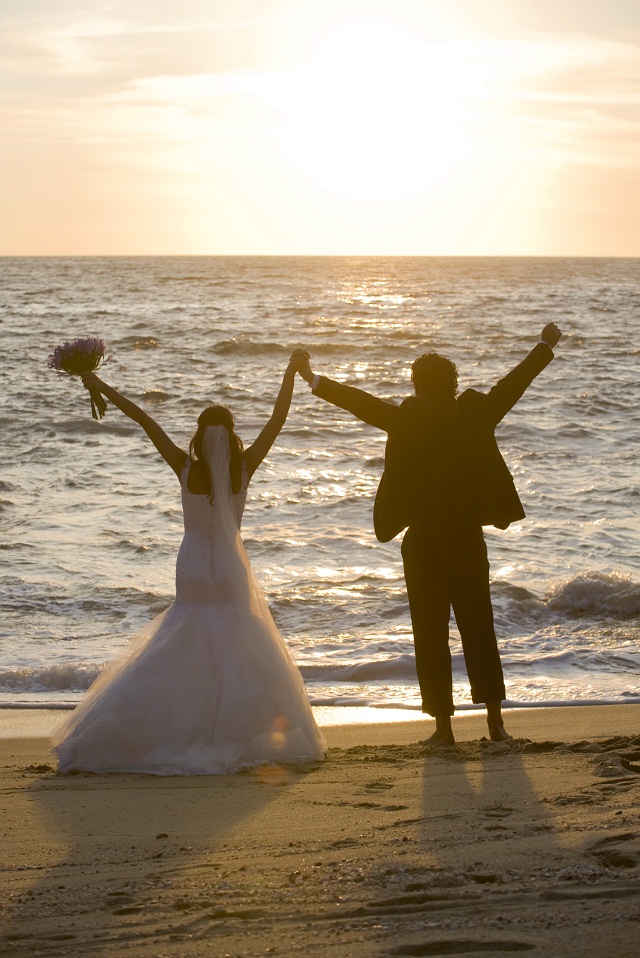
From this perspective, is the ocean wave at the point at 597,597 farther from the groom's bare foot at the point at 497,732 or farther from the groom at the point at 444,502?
the groom at the point at 444,502

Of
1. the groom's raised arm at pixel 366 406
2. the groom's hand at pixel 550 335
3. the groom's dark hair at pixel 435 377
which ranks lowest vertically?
the groom's raised arm at pixel 366 406

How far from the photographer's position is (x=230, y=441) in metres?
5.26

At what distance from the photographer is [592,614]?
9.53 m

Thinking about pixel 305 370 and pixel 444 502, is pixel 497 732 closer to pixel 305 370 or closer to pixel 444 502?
pixel 444 502

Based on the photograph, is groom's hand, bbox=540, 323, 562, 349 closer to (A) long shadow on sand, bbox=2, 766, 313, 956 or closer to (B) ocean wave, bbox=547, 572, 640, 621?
(A) long shadow on sand, bbox=2, 766, 313, 956

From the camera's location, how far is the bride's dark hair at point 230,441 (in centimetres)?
529

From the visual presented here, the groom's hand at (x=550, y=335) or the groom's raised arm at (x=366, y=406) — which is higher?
the groom's hand at (x=550, y=335)

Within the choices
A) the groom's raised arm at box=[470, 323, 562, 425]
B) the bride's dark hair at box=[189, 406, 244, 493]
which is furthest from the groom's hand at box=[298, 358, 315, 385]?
the groom's raised arm at box=[470, 323, 562, 425]

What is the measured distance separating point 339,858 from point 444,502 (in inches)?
88.0

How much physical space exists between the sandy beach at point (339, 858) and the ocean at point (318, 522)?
2745mm

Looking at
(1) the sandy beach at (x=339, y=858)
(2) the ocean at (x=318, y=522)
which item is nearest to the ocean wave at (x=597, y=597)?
(2) the ocean at (x=318, y=522)

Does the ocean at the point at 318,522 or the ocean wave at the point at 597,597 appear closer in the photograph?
the ocean at the point at 318,522

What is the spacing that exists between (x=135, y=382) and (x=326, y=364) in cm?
599

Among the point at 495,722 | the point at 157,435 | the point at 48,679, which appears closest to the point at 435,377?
the point at 157,435
